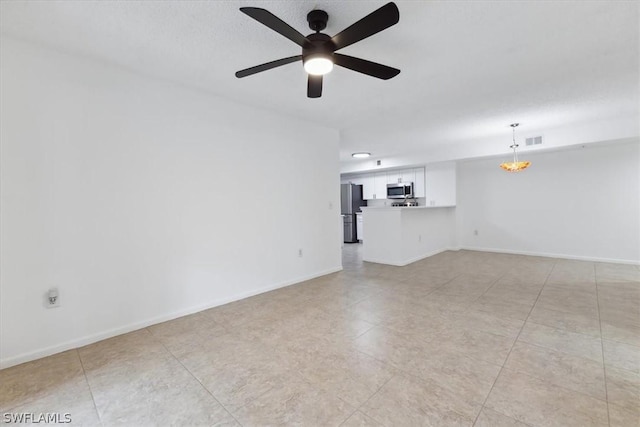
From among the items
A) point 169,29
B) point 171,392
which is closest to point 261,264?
point 171,392

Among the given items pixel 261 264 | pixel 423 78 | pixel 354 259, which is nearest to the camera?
pixel 423 78

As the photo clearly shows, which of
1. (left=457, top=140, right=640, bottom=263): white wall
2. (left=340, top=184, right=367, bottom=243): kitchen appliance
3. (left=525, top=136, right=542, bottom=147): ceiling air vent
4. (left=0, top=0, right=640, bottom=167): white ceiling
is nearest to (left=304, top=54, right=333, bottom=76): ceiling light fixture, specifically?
(left=0, top=0, right=640, bottom=167): white ceiling

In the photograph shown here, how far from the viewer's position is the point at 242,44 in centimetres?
225

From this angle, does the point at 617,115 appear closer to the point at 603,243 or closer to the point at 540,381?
the point at 603,243

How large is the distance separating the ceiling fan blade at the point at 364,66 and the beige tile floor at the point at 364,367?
6.90 feet

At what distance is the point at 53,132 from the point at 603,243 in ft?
26.6

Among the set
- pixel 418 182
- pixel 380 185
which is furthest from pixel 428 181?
pixel 380 185

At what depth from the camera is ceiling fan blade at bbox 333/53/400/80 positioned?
1926 mm

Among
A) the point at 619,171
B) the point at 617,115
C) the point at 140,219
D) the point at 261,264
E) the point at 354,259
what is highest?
the point at 617,115

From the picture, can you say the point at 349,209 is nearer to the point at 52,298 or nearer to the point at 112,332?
the point at 112,332

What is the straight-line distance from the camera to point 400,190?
751 centimetres

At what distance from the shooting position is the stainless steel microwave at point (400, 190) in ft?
24.3

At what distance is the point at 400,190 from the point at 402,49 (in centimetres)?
540

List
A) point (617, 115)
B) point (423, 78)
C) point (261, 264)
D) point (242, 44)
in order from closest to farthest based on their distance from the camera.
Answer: point (242, 44)
point (423, 78)
point (261, 264)
point (617, 115)
